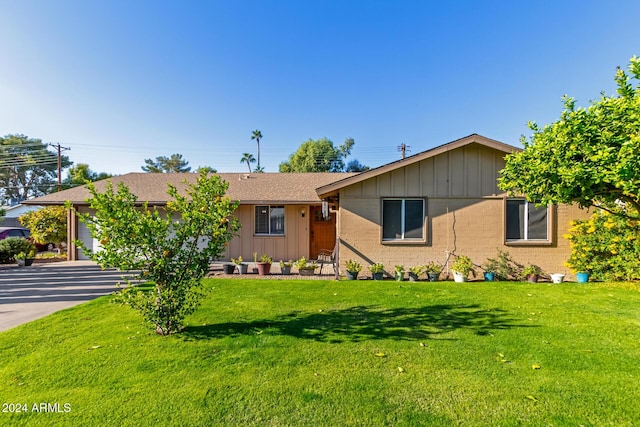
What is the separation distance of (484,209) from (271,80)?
12.9 meters

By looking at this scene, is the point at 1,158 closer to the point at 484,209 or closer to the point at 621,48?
the point at 484,209

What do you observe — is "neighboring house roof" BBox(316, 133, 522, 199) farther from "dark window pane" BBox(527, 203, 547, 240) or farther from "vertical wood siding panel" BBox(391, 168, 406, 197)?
"dark window pane" BBox(527, 203, 547, 240)

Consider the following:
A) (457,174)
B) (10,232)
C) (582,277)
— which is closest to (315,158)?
(10,232)

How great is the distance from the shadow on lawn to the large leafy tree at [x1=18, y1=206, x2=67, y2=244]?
Result: 14653mm

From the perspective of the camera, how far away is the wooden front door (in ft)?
42.5

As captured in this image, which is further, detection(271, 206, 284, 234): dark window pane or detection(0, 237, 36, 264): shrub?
detection(271, 206, 284, 234): dark window pane

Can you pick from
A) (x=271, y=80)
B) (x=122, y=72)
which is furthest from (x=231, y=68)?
(x=122, y=72)

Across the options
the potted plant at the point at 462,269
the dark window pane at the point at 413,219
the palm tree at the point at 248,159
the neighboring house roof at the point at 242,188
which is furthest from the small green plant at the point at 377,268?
the palm tree at the point at 248,159

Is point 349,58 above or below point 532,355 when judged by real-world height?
above

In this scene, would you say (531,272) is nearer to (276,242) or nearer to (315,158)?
(276,242)

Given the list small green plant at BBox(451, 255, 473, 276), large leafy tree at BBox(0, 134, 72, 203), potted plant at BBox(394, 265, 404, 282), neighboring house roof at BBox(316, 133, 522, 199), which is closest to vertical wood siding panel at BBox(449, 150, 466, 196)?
neighboring house roof at BBox(316, 133, 522, 199)

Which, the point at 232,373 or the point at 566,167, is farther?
the point at 566,167

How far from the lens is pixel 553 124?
466cm

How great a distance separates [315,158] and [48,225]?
84.5 ft
